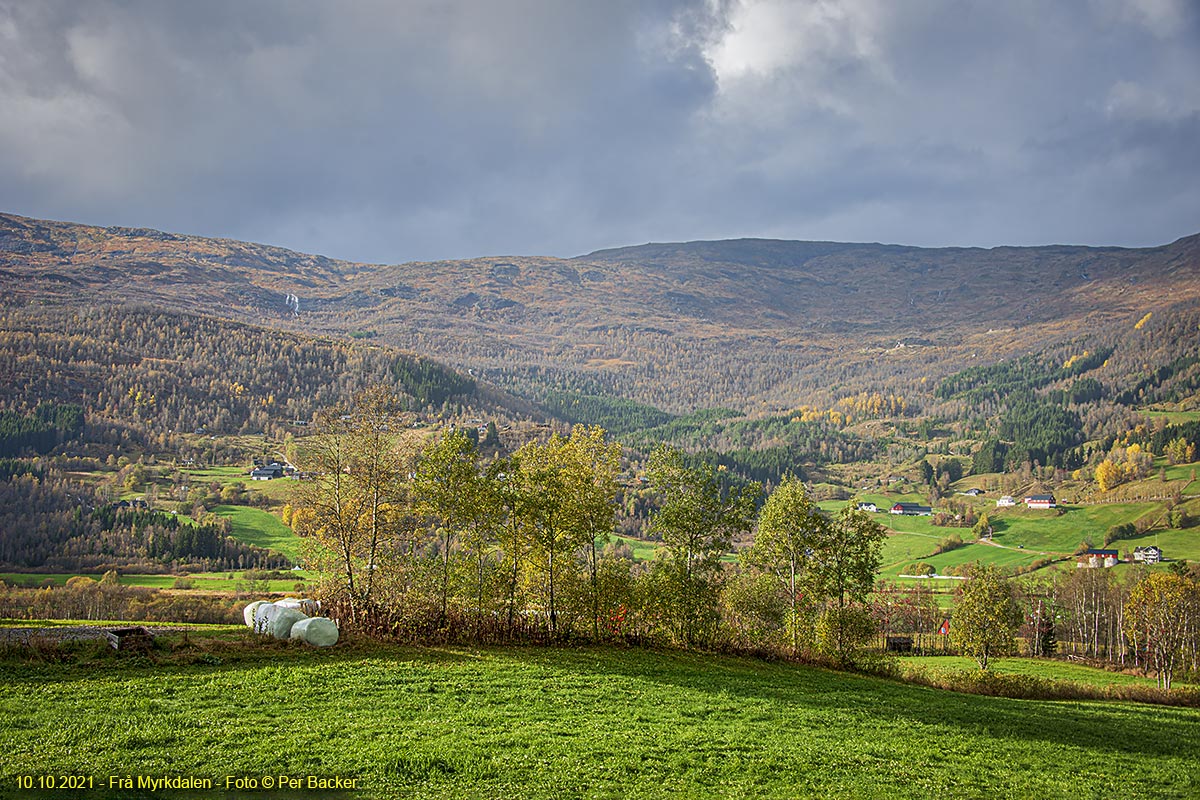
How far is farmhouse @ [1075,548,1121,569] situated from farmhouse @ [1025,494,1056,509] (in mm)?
42067

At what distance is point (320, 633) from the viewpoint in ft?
90.4

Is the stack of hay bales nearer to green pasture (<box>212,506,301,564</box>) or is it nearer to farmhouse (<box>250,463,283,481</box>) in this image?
green pasture (<box>212,506,301,564</box>)

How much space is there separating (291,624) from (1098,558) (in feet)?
482

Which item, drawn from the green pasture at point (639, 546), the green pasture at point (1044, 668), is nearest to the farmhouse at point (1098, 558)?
the green pasture at point (1044, 668)

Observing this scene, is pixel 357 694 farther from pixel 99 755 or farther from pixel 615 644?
pixel 615 644

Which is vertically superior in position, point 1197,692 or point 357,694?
point 357,694

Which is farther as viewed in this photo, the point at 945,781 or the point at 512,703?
the point at 512,703

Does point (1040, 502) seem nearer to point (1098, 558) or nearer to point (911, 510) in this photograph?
point (911, 510)

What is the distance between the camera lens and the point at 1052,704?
3366 centimetres

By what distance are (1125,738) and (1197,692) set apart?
29.1 m

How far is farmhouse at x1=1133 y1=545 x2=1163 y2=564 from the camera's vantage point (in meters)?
125

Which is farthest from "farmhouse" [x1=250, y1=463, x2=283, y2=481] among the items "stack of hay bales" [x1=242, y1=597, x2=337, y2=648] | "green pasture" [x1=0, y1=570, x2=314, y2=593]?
"stack of hay bales" [x1=242, y1=597, x2=337, y2=648]

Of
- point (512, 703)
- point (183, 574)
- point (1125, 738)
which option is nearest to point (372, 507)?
point (512, 703)

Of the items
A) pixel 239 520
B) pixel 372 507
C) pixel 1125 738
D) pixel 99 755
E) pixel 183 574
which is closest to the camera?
pixel 99 755
